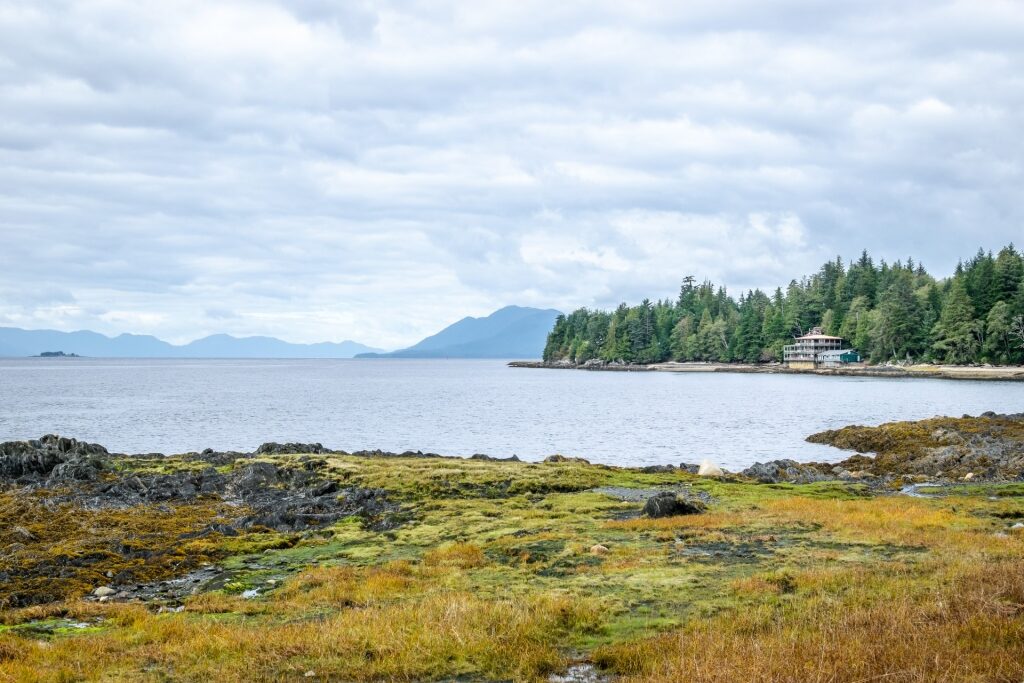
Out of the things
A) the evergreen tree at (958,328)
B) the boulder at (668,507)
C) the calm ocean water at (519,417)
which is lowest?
the calm ocean water at (519,417)

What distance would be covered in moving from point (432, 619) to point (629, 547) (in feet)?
29.3

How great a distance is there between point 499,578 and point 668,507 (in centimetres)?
1007

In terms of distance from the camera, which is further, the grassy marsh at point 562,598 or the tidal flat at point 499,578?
the tidal flat at point 499,578

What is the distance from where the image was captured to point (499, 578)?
57.9 ft

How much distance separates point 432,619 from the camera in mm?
13070

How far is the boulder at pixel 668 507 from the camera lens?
84.4ft

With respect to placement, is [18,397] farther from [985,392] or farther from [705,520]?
[985,392]

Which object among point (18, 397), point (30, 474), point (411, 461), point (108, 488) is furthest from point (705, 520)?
point (18, 397)

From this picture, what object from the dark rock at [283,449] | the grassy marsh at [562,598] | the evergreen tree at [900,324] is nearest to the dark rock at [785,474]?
the grassy marsh at [562,598]

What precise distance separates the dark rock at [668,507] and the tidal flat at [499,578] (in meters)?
0.18

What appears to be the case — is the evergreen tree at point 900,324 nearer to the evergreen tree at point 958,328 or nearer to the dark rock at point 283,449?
the evergreen tree at point 958,328

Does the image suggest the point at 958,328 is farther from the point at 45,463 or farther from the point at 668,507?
the point at 45,463

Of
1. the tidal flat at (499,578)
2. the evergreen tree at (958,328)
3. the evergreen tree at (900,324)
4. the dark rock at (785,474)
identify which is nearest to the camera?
the tidal flat at (499,578)

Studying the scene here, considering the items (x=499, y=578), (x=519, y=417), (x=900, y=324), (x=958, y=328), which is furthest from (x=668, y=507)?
(x=900, y=324)
